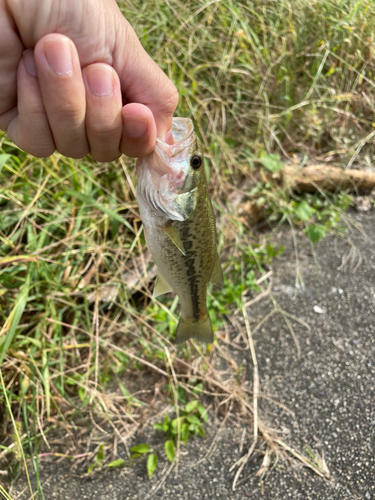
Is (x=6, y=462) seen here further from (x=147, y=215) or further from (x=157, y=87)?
(x=157, y=87)

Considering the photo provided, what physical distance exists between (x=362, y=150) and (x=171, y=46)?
2073 mm

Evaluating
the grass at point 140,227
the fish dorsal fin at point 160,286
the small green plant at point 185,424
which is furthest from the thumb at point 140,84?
the small green plant at point 185,424

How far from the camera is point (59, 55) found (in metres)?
0.92

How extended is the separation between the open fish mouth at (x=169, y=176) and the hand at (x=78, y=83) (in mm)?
58

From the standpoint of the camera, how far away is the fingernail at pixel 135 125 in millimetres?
1106

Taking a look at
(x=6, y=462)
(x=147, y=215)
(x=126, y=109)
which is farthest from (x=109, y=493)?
(x=126, y=109)

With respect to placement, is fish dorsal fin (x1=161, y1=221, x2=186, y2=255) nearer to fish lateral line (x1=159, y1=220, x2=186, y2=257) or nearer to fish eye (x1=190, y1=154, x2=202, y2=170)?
fish lateral line (x1=159, y1=220, x2=186, y2=257)

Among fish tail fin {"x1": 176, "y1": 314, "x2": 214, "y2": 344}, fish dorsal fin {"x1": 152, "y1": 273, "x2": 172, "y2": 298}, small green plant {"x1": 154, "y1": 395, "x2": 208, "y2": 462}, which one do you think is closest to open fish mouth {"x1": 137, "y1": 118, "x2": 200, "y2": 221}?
fish dorsal fin {"x1": 152, "y1": 273, "x2": 172, "y2": 298}

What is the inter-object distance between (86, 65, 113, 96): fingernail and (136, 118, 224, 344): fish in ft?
0.80

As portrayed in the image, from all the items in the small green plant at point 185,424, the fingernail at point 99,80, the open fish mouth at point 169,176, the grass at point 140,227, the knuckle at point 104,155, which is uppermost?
the fingernail at point 99,80

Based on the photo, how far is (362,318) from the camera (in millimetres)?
2678

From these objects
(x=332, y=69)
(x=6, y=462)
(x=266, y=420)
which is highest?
(x=332, y=69)

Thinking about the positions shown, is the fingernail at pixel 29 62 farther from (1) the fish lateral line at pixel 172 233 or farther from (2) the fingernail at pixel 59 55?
(1) the fish lateral line at pixel 172 233

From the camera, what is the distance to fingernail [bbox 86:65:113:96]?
103cm
